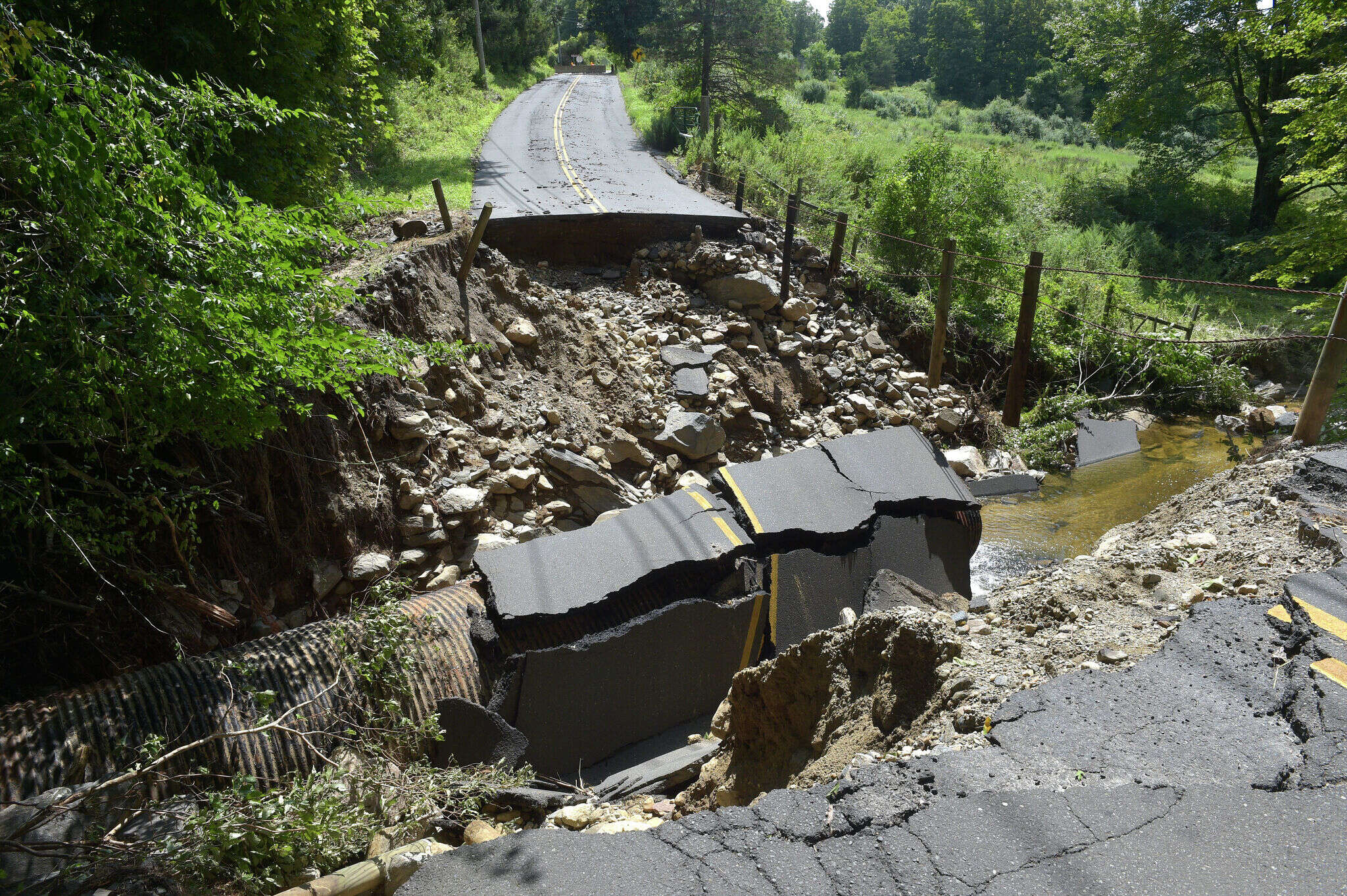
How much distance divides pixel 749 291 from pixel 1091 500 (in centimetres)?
547

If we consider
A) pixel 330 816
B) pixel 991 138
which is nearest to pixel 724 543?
pixel 330 816

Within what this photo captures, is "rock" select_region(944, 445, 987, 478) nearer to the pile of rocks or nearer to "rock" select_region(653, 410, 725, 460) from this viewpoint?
the pile of rocks

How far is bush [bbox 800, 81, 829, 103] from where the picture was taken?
4112 centimetres

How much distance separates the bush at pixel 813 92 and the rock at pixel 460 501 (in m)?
39.6

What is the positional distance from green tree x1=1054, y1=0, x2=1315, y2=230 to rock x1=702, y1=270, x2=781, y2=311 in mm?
15898

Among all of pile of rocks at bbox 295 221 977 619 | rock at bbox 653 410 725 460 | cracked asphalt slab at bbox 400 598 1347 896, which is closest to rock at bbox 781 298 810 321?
pile of rocks at bbox 295 221 977 619

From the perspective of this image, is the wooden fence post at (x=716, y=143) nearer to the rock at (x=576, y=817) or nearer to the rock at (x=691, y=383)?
the rock at (x=691, y=383)

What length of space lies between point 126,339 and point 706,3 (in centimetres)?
2094

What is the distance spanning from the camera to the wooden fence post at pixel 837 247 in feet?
37.0

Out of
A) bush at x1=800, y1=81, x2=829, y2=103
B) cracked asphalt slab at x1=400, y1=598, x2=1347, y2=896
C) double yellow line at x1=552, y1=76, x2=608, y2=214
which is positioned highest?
bush at x1=800, y1=81, x2=829, y2=103

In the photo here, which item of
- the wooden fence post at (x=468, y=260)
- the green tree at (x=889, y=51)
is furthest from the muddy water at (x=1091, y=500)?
the green tree at (x=889, y=51)

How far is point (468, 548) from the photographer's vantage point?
21.5 feet

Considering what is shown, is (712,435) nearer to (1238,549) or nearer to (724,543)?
(724,543)

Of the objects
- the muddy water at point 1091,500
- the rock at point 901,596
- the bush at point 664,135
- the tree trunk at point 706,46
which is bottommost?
the muddy water at point 1091,500
